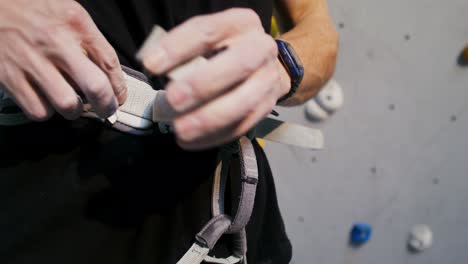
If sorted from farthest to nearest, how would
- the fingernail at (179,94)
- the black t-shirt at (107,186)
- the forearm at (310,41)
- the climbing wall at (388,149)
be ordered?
the climbing wall at (388,149) < the forearm at (310,41) < the black t-shirt at (107,186) < the fingernail at (179,94)

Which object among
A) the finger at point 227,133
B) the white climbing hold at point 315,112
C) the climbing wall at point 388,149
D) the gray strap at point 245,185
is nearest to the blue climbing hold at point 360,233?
the climbing wall at point 388,149

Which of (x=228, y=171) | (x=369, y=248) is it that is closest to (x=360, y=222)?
(x=369, y=248)

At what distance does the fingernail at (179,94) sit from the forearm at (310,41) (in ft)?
0.74

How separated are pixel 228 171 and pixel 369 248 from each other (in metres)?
0.59

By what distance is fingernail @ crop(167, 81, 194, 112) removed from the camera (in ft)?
0.59

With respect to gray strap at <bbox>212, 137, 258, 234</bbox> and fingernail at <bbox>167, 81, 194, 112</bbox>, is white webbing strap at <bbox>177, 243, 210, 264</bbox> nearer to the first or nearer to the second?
gray strap at <bbox>212, 137, 258, 234</bbox>

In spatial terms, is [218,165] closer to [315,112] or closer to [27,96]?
[27,96]

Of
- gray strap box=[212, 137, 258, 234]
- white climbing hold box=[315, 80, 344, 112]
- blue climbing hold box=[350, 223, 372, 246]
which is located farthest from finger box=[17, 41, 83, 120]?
blue climbing hold box=[350, 223, 372, 246]

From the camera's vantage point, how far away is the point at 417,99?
2.53 feet

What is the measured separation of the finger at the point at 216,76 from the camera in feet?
A: 0.59

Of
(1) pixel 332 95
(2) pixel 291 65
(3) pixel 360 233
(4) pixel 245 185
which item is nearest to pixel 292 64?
(2) pixel 291 65

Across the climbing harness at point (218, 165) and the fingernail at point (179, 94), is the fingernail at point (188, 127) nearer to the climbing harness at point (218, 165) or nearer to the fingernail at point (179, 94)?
the fingernail at point (179, 94)

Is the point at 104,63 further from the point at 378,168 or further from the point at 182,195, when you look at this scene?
the point at 378,168

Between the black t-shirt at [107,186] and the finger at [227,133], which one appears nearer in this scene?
the finger at [227,133]
